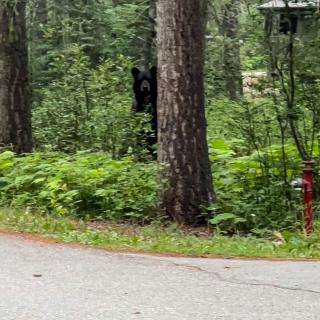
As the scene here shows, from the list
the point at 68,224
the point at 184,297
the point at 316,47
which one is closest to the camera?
the point at 184,297

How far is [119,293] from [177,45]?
186 inches

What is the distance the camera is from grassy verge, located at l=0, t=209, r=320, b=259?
337 inches

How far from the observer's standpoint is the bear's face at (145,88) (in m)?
15.2

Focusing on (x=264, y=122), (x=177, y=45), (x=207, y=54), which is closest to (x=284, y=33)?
(x=264, y=122)

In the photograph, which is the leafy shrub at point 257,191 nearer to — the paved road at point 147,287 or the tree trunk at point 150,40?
the paved road at point 147,287

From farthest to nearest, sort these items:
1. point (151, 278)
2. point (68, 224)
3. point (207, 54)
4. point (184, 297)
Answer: point (207, 54)
point (68, 224)
point (151, 278)
point (184, 297)

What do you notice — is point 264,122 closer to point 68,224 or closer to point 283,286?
point 68,224

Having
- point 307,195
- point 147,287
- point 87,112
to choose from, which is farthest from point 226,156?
point 147,287

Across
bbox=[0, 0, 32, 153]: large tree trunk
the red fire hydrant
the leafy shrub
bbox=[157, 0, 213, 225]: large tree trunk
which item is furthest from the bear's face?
the red fire hydrant

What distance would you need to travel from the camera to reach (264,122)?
40.2ft

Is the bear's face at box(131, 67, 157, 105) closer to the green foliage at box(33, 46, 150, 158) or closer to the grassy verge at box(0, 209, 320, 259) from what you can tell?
the green foliage at box(33, 46, 150, 158)

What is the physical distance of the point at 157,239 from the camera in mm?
9430

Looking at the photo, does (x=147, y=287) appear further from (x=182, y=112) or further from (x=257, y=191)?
(x=257, y=191)

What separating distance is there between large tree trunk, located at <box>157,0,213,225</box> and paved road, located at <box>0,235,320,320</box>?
2560mm
